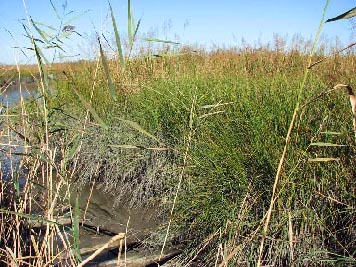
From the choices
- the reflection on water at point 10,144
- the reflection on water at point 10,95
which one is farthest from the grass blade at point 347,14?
the reflection on water at point 10,95

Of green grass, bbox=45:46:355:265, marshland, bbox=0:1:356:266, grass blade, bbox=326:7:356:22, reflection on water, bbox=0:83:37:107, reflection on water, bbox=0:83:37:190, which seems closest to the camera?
grass blade, bbox=326:7:356:22

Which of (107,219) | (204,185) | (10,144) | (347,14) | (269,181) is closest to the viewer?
(347,14)

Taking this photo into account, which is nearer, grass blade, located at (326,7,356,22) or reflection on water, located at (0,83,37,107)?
grass blade, located at (326,7,356,22)

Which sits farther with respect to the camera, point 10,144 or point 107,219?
point 107,219

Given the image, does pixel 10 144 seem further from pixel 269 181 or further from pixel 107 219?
pixel 107 219

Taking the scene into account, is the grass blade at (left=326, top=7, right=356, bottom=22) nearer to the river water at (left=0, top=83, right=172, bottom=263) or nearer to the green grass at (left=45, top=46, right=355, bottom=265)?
the green grass at (left=45, top=46, right=355, bottom=265)

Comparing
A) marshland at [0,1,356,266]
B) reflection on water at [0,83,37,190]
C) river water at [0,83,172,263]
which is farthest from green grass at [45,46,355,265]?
reflection on water at [0,83,37,190]

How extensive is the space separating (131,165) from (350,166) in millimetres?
2084

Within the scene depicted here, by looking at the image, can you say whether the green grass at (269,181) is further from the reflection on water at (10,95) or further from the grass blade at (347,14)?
the grass blade at (347,14)

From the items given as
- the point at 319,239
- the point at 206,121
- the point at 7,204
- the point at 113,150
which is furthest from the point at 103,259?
the point at 113,150

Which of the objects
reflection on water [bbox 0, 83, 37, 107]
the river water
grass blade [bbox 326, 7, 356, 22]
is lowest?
the river water

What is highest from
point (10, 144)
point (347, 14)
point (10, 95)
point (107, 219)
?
point (347, 14)

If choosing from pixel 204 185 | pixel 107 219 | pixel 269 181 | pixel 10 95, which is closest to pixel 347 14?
pixel 269 181

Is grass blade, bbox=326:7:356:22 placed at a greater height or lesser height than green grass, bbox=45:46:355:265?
greater
